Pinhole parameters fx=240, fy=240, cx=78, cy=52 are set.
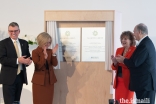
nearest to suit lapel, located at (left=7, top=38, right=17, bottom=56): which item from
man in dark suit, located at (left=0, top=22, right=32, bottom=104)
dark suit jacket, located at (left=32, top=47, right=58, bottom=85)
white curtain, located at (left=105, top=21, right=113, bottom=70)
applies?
man in dark suit, located at (left=0, top=22, right=32, bottom=104)

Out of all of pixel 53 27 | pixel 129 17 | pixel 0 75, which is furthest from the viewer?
pixel 129 17

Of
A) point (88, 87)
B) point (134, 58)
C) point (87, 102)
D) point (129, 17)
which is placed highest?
point (129, 17)

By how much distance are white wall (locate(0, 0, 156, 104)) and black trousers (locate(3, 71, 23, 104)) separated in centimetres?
135

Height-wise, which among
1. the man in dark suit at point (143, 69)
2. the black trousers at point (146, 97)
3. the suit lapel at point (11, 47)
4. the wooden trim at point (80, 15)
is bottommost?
the black trousers at point (146, 97)

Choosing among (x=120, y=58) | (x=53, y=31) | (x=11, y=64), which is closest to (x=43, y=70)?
(x=11, y=64)

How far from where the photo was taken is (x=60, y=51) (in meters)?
3.58

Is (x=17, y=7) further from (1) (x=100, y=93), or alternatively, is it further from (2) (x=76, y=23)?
(1) (x=100, y=93)

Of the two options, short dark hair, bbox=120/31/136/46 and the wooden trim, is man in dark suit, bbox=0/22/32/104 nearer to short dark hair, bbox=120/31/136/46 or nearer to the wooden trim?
the wooden trim

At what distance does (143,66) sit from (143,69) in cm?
4

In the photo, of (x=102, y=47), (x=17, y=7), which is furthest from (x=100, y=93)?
(x=17, y=7)

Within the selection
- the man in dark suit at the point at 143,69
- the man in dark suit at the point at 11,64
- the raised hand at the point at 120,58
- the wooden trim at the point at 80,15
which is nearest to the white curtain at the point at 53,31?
the wooden trim at the point at 80,15

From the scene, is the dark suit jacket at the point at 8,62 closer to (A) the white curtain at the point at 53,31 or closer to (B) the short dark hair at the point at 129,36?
(A) the white curtain at the point at 53,31

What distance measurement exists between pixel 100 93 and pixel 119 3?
67.7 inches

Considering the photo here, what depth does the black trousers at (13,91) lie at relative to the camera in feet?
9.86
